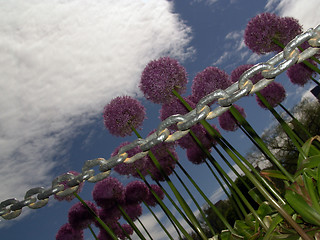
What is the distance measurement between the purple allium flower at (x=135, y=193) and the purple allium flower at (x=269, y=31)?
2.20 m

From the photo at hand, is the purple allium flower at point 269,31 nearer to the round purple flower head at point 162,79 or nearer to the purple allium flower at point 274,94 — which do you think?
the purple allium flower at point 274,94

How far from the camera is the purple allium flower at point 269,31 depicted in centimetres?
267

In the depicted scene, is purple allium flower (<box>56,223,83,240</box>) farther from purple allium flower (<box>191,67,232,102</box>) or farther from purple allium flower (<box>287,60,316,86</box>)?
purple allium flower (<box>287,60,316,86</box>)

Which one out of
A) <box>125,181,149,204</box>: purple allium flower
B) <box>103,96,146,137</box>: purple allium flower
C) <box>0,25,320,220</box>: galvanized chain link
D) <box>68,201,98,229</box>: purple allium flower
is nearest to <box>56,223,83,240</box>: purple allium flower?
<box>68,201,98,229</box>: purple allium flower

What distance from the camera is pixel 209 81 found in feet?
7.81

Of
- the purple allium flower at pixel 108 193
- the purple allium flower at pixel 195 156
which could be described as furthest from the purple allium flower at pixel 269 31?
the purple allium flower at pixel 108 193

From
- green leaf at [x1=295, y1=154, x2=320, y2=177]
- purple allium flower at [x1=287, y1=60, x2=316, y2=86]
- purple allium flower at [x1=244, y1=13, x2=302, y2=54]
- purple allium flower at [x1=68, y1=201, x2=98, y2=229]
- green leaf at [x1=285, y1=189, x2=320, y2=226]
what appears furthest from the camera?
purple allium flower at [x1=287, y1=60, x2=316, y2=86]

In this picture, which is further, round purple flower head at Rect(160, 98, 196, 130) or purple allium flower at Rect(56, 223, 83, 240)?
purple allium flower at Rect(56, 223, 83, 240)

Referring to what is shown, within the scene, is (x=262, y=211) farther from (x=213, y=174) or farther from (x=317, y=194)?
(x=213, y=174)

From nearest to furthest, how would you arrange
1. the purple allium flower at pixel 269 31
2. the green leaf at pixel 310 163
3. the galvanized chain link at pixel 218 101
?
the galvanized chain link at pixel 218 101, the green leaf at pixel 310 163, the purple allium flower at pixel 269 31

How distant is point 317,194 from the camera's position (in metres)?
1.15

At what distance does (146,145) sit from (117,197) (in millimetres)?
2332

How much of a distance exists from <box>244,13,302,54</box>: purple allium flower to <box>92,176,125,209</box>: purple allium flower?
2.31 metres

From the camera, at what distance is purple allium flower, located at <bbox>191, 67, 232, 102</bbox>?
7.73 ft
